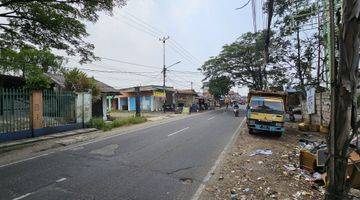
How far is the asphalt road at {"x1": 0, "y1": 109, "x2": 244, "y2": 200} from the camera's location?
6.96 meters

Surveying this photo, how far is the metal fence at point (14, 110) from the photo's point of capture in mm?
14084

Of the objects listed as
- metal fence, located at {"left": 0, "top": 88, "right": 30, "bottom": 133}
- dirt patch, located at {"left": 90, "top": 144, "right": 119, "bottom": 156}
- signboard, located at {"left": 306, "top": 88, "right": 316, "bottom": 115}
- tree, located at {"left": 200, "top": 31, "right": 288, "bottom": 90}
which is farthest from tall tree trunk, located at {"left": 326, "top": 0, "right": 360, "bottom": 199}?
tree, located at {"left": 200, "top": 31, "right": 288, "bottom": 90}

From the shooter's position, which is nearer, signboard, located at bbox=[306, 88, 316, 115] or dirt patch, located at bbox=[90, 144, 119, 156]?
dirt patch, located at bbox=[90, 144, 119, 156]

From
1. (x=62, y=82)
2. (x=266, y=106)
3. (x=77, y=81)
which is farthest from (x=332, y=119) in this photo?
(x=62, y=82)

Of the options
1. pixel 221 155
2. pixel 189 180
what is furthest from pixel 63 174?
pixel 221 155

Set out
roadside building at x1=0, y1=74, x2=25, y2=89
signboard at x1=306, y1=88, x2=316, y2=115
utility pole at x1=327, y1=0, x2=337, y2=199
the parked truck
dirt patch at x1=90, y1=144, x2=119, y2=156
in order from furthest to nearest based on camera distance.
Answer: roadside building at x1=0, y1=74, x2=25, y2=89 → signboard at x1=306, y1=88, x2=316, y2=115 → the parked truck → dirt patch at x1=90, y1=144, x2=119, y2=156 → utility pole at x1=327, y1=0, x2=337, y2=199

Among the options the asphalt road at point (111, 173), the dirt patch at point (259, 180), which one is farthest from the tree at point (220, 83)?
the dirt patch at point (259, 180)

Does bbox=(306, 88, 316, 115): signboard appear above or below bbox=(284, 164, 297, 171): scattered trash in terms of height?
above

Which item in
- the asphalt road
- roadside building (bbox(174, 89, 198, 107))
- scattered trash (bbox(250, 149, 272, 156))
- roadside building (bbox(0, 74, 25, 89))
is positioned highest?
roadside building (bbox(0, 74, 25, 89))

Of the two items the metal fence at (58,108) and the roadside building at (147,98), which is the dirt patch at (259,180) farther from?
the roadside building at (147,98)

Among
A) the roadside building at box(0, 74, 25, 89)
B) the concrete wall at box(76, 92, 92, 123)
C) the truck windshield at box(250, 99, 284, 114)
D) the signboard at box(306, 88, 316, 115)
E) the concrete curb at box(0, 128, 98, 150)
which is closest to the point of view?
the concrete curb at box(0, 128, 98, 150)

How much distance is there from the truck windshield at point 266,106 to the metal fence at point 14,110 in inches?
478

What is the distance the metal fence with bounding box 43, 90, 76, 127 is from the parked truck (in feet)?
34.7

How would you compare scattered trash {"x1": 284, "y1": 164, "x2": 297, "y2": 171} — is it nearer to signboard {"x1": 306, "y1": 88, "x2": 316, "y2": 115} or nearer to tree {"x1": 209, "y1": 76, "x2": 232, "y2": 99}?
signboard {"x1": 306, "y1": 88, "x2": 316, "y2": 115}
